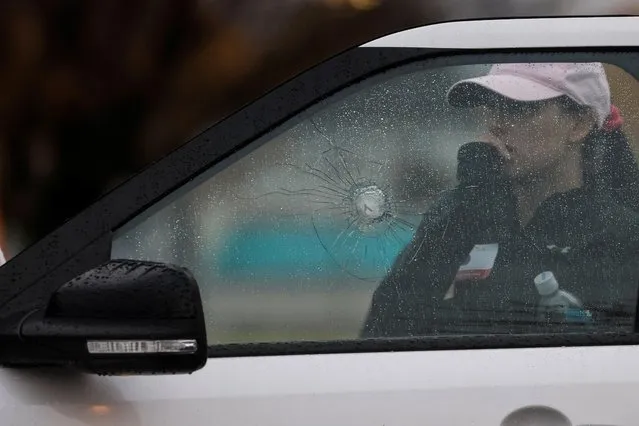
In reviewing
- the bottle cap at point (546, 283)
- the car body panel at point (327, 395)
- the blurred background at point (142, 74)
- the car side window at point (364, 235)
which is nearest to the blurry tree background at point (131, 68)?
the blurred background at point (142, 74)

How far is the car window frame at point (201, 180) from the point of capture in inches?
74.2

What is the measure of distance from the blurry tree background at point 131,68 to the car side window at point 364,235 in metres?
0.11

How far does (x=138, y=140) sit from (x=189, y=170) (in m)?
2.23

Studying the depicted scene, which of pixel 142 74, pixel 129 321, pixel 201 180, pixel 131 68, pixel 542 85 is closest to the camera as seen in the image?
pixel 129 321

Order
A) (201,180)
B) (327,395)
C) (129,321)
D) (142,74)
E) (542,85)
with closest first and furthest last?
(129,321) < (327,395) < (201,180) < (542,85) < (142,74)

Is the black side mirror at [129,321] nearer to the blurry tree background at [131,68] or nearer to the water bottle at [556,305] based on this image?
the blurry tree background at [131,68]

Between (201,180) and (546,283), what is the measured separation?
567mm

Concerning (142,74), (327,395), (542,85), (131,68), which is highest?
(131,68)

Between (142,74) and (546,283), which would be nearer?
(546,283)

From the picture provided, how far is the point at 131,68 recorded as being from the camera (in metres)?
5.41

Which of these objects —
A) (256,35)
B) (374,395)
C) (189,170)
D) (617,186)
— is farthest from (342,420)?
(256,35)

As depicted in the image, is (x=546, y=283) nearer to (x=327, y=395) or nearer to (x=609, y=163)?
(x=609, y=163)

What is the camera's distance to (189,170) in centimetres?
193

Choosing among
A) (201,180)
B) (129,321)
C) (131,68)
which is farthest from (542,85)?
(131,68)
